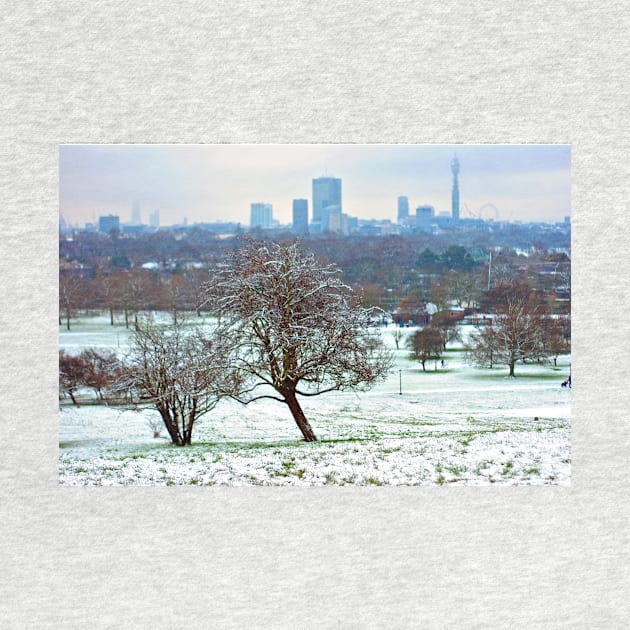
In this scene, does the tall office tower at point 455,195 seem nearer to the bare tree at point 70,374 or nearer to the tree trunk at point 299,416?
the tree trunk at point 299,416

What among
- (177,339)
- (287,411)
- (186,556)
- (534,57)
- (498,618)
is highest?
(534,57)

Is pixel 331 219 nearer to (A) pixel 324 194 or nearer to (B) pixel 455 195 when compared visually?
(A) pixel 324 194

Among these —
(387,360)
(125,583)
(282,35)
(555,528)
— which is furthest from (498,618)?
(282,35)

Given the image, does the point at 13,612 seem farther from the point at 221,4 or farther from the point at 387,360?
the point at 221,4

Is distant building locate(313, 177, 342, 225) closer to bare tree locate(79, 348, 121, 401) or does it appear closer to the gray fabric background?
the gray fabric background

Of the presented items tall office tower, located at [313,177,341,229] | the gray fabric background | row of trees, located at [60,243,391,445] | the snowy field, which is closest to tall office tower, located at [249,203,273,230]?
row of trees, located at [60,243,391,445]

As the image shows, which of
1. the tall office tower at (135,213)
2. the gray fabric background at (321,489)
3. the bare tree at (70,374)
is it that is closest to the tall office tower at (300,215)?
the gray fabric background at (321,489)

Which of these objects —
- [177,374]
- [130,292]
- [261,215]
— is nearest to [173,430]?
[177,374]
